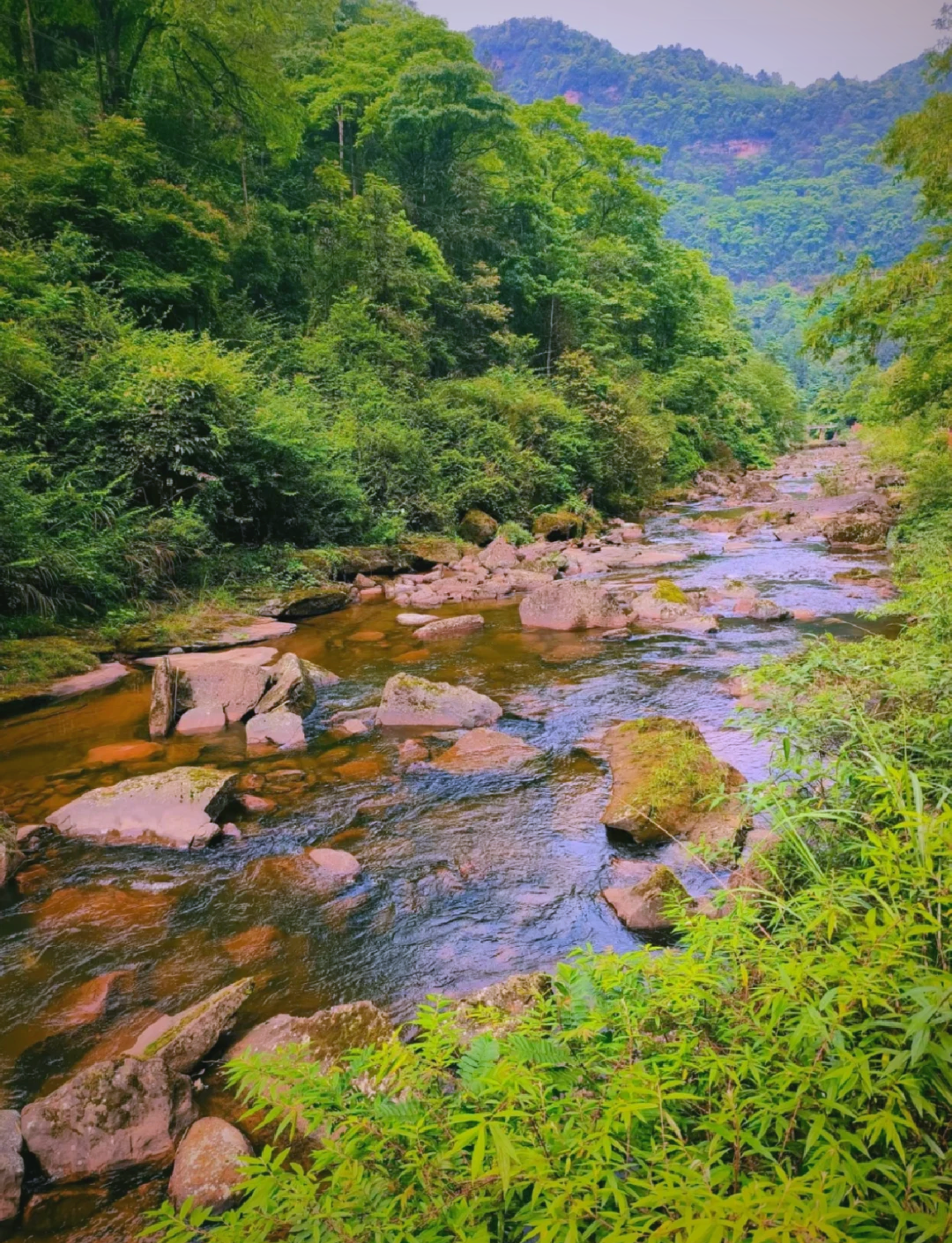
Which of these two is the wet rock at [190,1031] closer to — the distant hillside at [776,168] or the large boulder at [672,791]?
the large boulder at [672,791]

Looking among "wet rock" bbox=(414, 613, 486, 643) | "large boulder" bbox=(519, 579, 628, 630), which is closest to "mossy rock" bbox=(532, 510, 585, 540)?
"large boulder" bbox=(519, 579, 628, 630)

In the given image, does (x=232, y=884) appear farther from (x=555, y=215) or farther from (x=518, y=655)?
(x=555, y=215)

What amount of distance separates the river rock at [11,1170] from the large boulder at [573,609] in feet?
28.2

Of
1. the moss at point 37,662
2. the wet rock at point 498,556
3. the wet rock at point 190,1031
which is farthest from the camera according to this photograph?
the wet rock at point 498,556

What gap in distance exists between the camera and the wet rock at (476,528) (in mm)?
17062

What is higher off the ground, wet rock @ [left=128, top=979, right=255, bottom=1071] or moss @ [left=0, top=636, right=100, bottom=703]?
→ moss @ [left=0, top=636, right=100, bottom=703]

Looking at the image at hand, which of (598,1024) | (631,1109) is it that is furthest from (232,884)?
(631,1109)

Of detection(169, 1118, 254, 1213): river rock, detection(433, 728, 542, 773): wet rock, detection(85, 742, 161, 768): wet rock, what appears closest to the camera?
detection(169, 1118, 254, 1213): river rock

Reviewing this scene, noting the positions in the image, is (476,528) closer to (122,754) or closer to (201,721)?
(201,721)

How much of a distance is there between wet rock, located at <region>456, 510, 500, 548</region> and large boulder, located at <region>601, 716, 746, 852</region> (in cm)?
1166

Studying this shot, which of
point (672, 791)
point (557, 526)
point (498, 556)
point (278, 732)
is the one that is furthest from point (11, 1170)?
point (557, 526)

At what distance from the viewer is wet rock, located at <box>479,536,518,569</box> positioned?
14750 millimetres

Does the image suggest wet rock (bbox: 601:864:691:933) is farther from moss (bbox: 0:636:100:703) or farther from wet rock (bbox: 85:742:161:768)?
moss (bbox: 0:636:100:703)

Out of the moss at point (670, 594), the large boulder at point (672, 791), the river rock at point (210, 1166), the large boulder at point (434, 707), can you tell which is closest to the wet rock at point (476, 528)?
the moss at point (670, 594)
